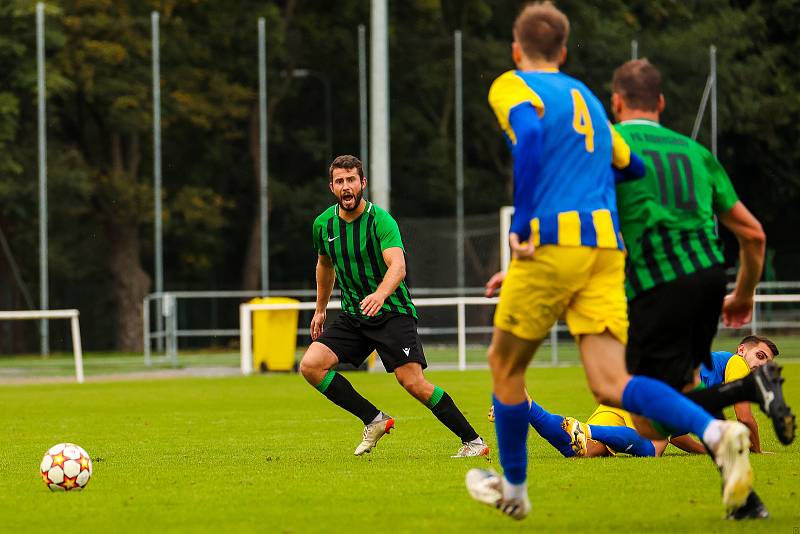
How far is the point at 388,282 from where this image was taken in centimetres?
969

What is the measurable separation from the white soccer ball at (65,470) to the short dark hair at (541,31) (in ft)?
11.2

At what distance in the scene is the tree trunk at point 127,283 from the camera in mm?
36500

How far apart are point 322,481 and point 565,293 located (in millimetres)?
2580

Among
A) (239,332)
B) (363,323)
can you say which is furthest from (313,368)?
(239,332)

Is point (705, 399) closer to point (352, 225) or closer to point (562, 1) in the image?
point (352, 225)

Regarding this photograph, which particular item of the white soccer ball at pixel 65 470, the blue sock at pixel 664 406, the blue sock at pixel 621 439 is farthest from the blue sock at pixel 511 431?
the blue sock at pixel 621 439

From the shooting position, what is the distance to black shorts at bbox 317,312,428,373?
10.0 m

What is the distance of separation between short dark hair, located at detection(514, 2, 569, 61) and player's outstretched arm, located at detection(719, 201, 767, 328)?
1.06 meters

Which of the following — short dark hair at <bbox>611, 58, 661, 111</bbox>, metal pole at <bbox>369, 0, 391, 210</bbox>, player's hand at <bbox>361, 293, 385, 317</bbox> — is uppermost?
metal pole at <bbox>369, 0, 391, 210</bbox>

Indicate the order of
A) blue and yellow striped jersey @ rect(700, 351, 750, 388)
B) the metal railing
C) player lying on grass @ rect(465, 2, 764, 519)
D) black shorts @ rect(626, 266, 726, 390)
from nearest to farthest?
player lying on grass @ rect(465, 2, 764, 519) < black shorts @ rect(626, 266, 726, 390) < blue and yellow striped jersey @ rect(700, 351, 750, 388) < the metal railing

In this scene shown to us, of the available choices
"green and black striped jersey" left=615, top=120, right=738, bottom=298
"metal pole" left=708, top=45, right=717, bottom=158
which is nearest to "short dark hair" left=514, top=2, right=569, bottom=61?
"green and black striped jersey" left=615, top=120, right=738, bottom=298

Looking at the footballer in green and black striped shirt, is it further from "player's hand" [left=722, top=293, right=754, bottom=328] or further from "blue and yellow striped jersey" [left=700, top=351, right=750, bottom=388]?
"blue and yellow striped jersey" [left=700, top=351, right=750, bottom=388]

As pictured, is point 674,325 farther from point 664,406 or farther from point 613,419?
point 613,419

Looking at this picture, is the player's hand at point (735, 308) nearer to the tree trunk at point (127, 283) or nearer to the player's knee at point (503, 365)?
the player's knee at point (503, 365)
